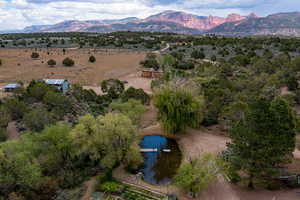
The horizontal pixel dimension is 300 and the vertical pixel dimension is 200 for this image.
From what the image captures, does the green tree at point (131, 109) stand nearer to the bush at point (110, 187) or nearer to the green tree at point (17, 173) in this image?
the bush at point (110, 187)

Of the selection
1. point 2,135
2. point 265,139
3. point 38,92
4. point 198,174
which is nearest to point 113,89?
point 38,92

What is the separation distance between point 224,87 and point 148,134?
46.9ft

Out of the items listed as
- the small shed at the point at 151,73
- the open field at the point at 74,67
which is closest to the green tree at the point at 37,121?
the open field at the point at 74,67

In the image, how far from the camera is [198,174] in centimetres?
1752

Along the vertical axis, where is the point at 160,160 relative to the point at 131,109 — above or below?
below

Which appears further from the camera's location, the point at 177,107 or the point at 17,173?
the point at 177,107

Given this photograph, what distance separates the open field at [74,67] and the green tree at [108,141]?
31181mm

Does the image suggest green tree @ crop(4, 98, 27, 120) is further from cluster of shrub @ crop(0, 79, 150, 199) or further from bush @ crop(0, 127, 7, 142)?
bush @ crop(0, 127, 7, 142)

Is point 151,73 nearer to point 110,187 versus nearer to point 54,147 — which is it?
point 54,147

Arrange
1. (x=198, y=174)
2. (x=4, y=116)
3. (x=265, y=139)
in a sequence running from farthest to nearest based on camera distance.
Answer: (x=4, y=116) → (x=198, y=174) → (x=265, y=139)

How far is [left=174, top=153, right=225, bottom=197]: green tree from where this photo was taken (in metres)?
17.6

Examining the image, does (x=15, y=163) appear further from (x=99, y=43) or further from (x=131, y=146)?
(x=99, y=43)

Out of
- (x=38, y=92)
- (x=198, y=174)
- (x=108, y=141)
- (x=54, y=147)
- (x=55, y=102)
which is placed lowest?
(x=198, y=174)

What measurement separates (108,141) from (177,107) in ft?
32.0
